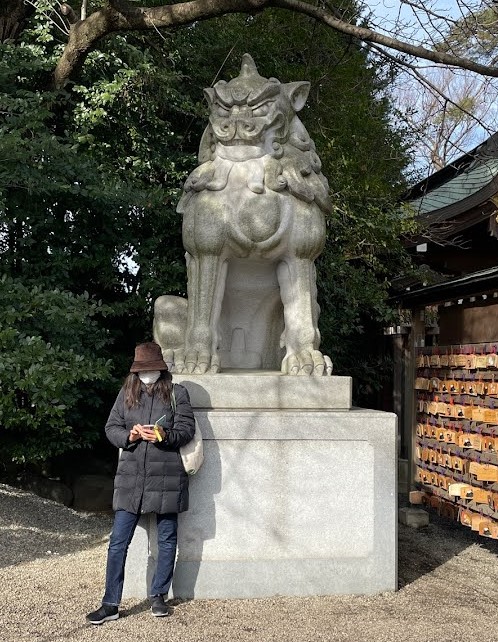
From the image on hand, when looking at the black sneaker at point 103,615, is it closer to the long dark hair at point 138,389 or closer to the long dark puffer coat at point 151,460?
the long dark puffer coat at point 151,460

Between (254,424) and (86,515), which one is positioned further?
(86,515)

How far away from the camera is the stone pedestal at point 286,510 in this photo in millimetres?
4352

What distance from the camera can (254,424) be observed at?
4402 mm

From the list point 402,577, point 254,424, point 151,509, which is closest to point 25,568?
point 151,509

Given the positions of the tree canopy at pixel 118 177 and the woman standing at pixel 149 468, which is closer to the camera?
the woman standing at pixel 149 468

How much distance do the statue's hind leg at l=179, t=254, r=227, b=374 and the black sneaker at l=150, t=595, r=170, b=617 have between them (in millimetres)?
1315

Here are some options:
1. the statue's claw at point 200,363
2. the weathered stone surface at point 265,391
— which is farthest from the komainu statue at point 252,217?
→ the weathered stone surface at point 265,391

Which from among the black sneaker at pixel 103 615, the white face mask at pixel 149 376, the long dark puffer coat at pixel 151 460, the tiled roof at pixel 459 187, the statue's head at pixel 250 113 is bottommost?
the black sneaker at pixel 103 615

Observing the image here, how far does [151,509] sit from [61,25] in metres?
5.88

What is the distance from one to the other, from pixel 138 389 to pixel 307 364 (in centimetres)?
113

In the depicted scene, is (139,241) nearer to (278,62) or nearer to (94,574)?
(278,62)

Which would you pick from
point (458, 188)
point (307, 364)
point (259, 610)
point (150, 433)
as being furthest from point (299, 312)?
point (458, 188)

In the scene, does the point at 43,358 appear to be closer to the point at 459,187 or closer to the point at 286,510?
the point at 286,510

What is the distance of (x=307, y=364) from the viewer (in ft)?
15.5
